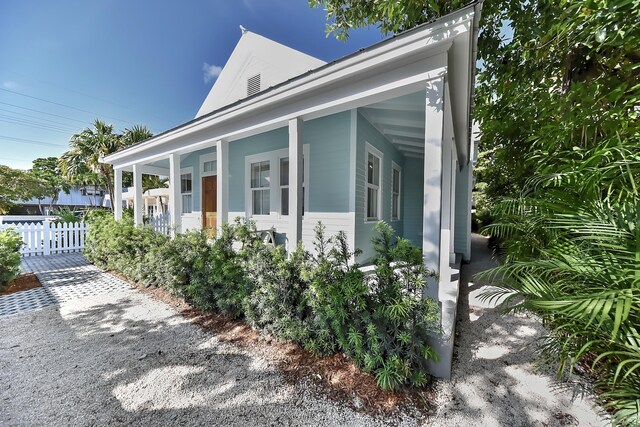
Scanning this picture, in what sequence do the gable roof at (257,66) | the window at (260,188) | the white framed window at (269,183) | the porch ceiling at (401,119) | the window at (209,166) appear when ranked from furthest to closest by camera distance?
1. the window at (209,166)
2. the gable roof at (257,66)
3. the window at (260,188)
4. the white framed window at (269,183)
5. the porch ceiling at (401,119)

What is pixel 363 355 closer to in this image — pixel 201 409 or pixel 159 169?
pixel 201 409

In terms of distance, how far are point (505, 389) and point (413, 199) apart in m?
6.28

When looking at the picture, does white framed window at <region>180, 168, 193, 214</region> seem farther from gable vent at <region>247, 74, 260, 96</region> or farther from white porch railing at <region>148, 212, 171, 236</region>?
gable vent at <region>247, 74, 260, 96</region>

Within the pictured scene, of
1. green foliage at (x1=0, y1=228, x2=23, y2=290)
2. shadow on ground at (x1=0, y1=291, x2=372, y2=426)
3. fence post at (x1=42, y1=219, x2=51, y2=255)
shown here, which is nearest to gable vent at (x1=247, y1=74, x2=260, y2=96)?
green foliage at (x1=0, y1=228, x2=23, y2=290)

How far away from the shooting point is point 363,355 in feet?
7.44

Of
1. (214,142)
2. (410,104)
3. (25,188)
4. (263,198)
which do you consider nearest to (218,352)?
(214,142)

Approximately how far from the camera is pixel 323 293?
2477 millimetres

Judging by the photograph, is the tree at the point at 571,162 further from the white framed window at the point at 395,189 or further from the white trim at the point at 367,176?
the white framed window at the point at 395,189

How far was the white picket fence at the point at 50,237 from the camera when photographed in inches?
316

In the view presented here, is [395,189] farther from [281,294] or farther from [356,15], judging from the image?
[281,294]

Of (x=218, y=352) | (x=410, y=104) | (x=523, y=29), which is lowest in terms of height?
(x=218, y=352)

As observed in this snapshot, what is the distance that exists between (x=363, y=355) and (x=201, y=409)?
141cm

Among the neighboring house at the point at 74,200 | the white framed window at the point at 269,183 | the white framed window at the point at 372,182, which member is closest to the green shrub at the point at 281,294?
the white framed window at the point at 269,183

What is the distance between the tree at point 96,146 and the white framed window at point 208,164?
9.15 metres
